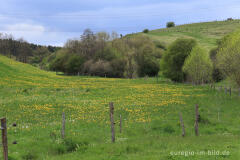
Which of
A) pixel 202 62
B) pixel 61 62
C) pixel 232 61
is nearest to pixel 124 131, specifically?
pixel 232 61

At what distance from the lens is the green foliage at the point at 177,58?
7100 centimetres

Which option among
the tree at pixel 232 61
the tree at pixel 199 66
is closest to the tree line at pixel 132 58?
the tree at pixel 199 66

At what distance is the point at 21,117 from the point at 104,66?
75.4 meters

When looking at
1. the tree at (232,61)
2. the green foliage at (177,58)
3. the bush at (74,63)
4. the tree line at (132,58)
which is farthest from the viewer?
the bush at (74,63)

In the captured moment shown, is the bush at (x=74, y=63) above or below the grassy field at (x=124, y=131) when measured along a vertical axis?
above

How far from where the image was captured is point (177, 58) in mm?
71500

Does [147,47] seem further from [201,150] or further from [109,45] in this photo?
[201,150]

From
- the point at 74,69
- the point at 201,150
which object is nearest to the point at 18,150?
the point at 201,150

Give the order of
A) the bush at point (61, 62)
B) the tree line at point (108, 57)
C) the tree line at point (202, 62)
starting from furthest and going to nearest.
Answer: the bush at point (61, 62) < the tree line at point (108, 57) < the tree line at point (202, 62)

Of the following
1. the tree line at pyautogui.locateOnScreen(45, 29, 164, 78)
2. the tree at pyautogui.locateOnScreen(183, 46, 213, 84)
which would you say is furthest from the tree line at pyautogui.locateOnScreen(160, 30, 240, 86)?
the tree line at pyautogui.locateOnScreen(45, 29, 164, 78)

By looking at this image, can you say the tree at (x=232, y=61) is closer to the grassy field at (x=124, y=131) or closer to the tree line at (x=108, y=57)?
the grassy field at (x=124, y=131)

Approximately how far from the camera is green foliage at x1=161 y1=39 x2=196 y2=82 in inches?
2795

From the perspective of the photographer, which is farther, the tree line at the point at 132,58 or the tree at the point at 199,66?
the tree line at the point at 132,58

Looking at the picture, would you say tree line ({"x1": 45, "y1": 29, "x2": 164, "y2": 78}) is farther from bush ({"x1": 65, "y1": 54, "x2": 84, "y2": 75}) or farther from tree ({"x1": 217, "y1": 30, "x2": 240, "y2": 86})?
tree ({"x1": 217, "y1": 30, "x2": 240, "y2": 86})
